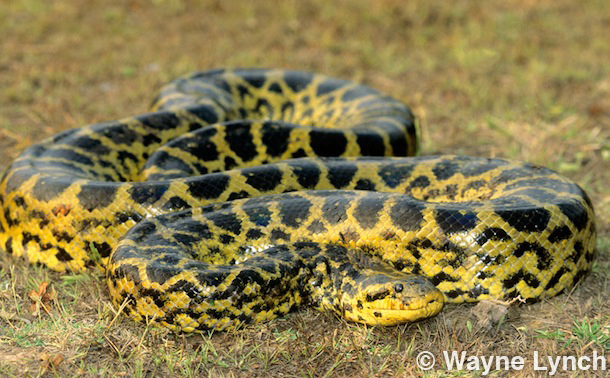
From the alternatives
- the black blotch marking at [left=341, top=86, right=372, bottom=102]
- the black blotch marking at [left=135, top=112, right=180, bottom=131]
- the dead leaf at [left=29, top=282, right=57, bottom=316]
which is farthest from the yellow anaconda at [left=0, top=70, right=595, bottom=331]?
the black blotch marking at [left=341, top=86, right=372, bottom=102]

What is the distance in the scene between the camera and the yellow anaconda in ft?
20.1

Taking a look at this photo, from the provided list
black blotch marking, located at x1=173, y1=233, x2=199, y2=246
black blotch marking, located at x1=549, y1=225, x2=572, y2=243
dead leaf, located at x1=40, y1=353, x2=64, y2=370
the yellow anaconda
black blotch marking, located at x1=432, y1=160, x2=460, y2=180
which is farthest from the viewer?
black blotch marking, located at x1=432, y1=160, x2=460, y2=180

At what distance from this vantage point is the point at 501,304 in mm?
6434

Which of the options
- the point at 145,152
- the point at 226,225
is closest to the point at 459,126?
the point at 145,152

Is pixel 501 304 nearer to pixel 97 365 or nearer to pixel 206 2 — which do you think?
pixel 97 365

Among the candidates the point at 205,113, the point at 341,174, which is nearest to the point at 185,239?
the point at 341,174

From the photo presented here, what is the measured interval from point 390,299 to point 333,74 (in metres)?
8.34

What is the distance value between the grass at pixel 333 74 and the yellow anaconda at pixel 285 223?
0.91 feet

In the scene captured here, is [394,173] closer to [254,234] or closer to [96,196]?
[254,234]

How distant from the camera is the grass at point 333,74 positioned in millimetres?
5887

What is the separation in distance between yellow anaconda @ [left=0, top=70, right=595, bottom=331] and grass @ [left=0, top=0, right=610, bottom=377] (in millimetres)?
276

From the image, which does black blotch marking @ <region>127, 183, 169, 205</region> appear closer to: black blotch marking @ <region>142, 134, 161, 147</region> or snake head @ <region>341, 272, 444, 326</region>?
black blotch marking @ <region>142, 134, 161, 147</region>

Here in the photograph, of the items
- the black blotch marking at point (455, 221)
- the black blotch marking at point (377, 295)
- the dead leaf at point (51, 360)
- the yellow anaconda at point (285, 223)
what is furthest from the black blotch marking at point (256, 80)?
the dead leaf at point (51, 360)

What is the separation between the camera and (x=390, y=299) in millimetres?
6090
